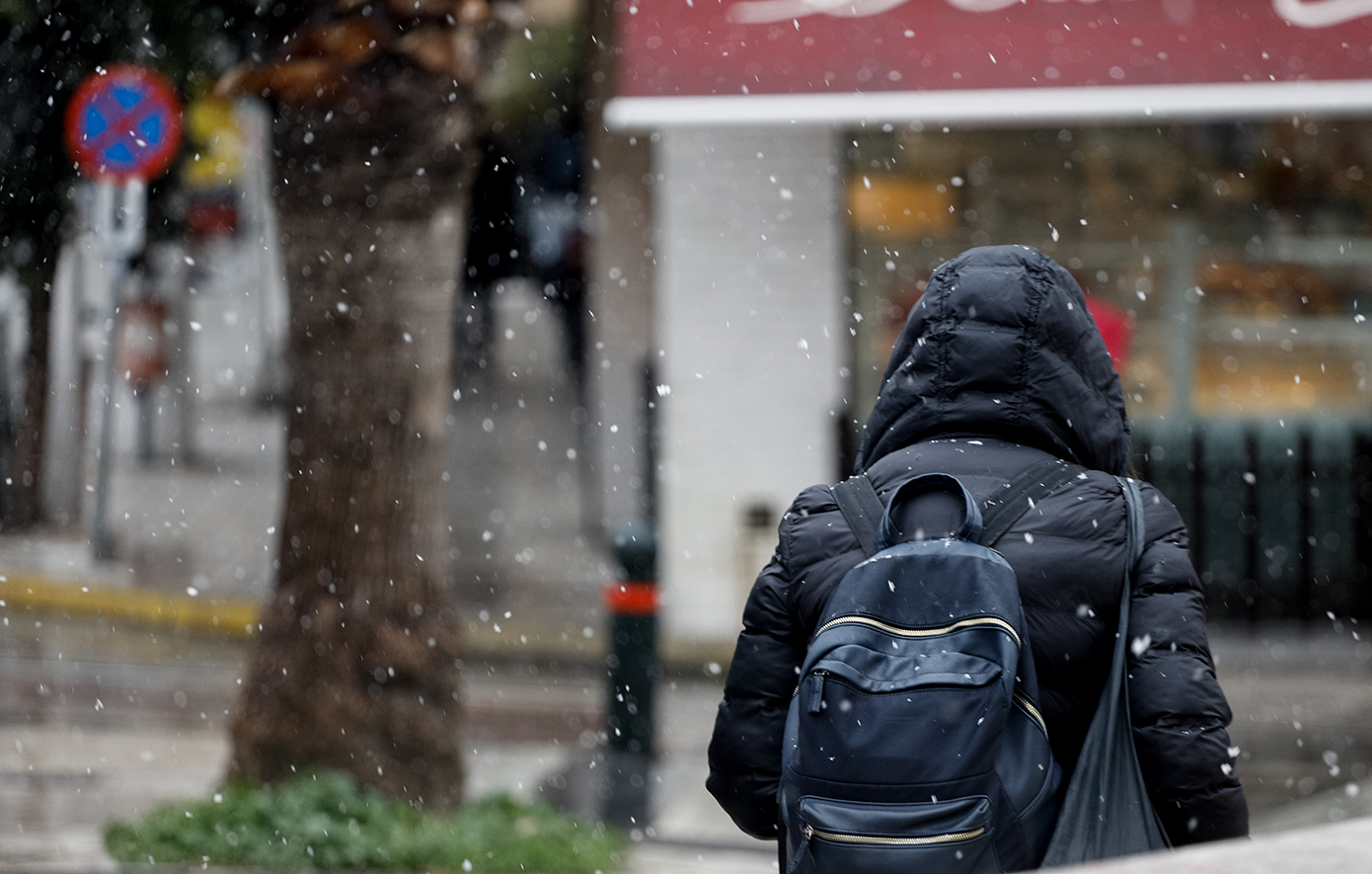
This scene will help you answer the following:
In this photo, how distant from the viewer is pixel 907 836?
6.49 feet

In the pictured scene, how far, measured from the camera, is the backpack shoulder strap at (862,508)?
2291mm

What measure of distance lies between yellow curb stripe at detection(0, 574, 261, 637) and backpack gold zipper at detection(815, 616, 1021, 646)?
7.92 meters

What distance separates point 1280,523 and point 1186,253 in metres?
1.89

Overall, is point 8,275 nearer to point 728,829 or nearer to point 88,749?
point 88,749

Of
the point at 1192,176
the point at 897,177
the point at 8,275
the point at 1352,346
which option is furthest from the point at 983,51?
the point at 8,275

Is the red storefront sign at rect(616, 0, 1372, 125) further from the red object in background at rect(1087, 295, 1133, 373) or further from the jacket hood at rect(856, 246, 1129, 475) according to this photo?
the jacket hood at rect(856, 246, 1129, 475)

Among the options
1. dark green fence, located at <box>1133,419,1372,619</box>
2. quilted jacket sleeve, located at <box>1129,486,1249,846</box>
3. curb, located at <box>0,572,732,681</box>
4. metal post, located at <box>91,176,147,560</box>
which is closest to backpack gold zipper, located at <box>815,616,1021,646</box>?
quilted jacket sleeve, located at <box>1129,486,1249,846</box>

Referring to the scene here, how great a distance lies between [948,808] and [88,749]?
5.74m

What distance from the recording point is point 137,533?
482 inches

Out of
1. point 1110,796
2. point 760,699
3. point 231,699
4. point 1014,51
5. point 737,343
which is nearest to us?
point 1110,796

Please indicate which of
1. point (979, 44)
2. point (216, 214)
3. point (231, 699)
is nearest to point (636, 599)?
point (231, 699)

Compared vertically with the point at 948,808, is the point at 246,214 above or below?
above

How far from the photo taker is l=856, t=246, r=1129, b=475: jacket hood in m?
2.33

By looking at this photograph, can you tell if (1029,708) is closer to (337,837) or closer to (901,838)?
(901,838)
